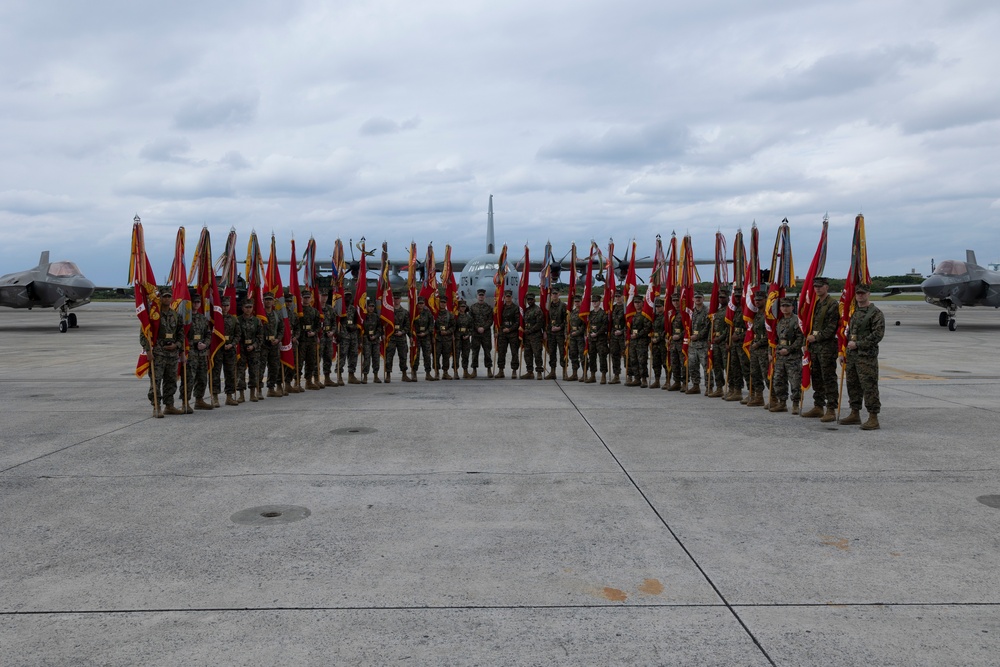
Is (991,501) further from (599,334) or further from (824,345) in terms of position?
(599,334)

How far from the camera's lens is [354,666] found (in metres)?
2.92

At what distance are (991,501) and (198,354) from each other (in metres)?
8.94

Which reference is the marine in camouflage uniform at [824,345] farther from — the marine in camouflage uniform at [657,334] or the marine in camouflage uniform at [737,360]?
the marine in camouflage uniform at [657,334]

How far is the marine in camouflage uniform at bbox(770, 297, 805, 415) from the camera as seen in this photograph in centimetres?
939

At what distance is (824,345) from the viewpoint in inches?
353

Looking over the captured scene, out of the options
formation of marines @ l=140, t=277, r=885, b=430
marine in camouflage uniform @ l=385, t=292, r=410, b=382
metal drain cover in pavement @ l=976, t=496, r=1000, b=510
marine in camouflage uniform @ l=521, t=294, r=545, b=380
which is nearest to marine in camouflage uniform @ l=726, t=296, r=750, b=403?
formation of marines @ l=140, t=277, r=885, b=430

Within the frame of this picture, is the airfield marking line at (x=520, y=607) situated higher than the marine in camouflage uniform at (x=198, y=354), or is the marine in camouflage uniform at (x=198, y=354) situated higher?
the marine in camouflage uniform at (x=198, y=354)

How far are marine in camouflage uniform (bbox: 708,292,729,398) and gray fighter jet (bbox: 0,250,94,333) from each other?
26533 millimetres

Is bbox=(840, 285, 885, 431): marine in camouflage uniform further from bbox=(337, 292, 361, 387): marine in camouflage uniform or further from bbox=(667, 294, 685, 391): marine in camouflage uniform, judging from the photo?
bbox=(337, 292, 361, 387): marine in camouflage uniform

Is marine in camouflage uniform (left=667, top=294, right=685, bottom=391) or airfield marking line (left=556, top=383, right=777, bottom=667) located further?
marine in camouflage uniform (left=667, top=294, right=685, bottom=391)

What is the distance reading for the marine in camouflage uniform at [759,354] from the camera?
32.8ft

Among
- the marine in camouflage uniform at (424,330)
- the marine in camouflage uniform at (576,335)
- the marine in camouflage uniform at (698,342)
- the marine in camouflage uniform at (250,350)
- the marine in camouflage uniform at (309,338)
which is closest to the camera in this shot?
the marine in camouflage uniform at (250,350)

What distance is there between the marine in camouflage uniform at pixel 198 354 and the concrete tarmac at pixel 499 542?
119cm

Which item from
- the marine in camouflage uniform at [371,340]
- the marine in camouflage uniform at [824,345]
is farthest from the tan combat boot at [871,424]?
the marine in camouflage uniform at [371,340]
